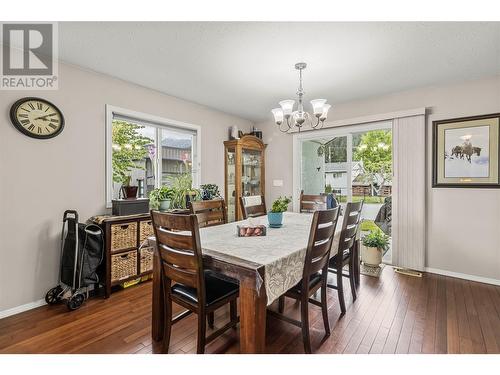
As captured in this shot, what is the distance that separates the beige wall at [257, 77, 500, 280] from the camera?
2871 millimetres

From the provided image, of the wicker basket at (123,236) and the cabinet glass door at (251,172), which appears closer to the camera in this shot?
the wicker basket at (123,236)

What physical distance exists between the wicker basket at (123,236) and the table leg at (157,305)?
1.03 m

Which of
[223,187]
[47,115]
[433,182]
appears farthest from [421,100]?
[47,115]

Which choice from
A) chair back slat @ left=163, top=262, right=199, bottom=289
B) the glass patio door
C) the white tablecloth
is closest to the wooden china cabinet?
the glass patio door

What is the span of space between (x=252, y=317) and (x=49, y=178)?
7.66 feet

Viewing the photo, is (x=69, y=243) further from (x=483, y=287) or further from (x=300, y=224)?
(x=483, y=287)

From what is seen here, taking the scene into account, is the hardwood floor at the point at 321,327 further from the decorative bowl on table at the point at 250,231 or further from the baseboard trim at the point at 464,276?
the decorative bowl on table at the point at 250,231

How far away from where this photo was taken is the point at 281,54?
2.30 metres

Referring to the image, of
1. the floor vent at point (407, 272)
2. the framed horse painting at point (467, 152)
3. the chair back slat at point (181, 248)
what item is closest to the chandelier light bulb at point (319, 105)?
the chair back slat at point (181, 248)

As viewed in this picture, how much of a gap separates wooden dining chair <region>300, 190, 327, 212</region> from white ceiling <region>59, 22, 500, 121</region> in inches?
54.9

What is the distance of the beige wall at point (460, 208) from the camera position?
113 inches

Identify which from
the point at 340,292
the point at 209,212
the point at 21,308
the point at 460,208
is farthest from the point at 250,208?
the point at 460,208

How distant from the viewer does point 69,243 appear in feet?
7.68

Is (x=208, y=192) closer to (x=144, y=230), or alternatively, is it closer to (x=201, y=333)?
(x=144, y=230)
